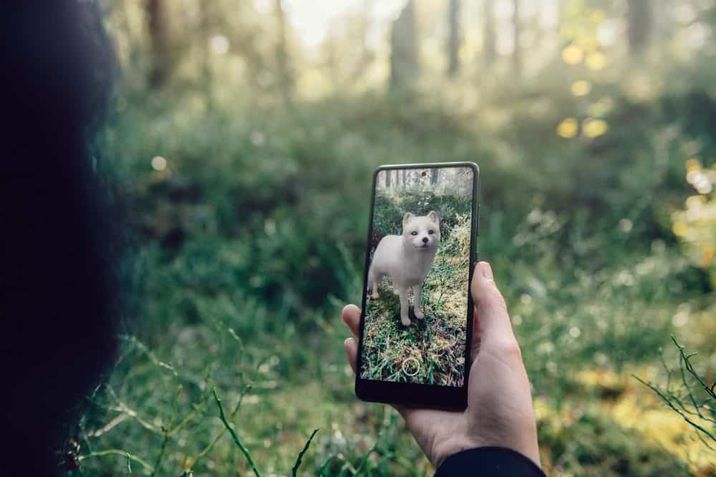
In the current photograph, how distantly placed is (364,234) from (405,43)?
23.1 feet

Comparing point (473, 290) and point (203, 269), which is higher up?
point (473, 290)

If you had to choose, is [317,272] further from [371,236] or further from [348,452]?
[371,236]

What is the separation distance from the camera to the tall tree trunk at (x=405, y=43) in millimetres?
10602

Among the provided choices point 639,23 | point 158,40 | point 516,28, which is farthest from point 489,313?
point 516,28

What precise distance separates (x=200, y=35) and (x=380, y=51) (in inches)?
568

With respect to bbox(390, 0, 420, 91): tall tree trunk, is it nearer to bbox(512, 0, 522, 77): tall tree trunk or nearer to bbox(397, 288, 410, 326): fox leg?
bbox(512, 0, 522, 77): tall tree trunk

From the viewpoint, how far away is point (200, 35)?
10844mm

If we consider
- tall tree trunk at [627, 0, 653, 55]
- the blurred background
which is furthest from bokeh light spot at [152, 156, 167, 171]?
tall tree trunk at [627, 0, 653, 55]

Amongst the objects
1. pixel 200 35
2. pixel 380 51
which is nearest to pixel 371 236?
pixel 200 35

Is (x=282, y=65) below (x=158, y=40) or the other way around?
below

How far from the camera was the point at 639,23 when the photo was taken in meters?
11.2

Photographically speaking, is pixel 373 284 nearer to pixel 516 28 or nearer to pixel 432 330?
pixel 432 330

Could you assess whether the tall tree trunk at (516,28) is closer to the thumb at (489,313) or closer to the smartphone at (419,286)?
the smartphone at (419,286)

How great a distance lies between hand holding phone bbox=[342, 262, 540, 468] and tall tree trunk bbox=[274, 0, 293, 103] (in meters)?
7.72
